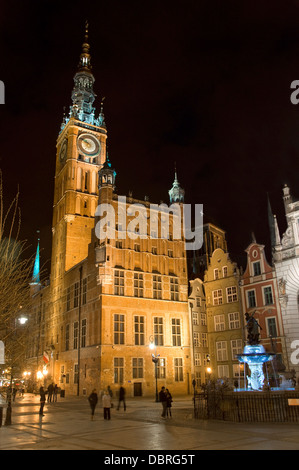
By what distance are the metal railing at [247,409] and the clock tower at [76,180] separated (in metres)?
42.3

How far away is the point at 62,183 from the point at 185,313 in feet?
106

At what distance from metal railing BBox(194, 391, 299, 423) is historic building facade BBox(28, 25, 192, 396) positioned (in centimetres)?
1768

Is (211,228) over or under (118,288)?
over

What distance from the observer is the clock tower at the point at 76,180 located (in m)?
60.8

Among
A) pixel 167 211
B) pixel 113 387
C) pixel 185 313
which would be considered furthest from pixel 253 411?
pixel 167 211

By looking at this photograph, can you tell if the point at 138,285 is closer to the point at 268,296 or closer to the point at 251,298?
the point at 251,298

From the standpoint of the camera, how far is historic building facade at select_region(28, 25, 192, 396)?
42.4 meters

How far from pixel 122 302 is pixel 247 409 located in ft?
90.9

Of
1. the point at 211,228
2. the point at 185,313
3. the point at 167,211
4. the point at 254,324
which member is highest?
the point at 211,228

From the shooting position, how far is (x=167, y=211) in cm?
5222

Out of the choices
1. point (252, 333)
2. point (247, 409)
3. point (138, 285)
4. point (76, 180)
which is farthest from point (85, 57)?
point (247, 409)

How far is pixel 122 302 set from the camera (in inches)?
1732

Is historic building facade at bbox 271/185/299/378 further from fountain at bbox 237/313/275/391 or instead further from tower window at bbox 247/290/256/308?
fountain at bbox 237/313/275/391

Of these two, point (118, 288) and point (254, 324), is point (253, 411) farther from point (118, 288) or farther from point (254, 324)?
point (118, 288)
